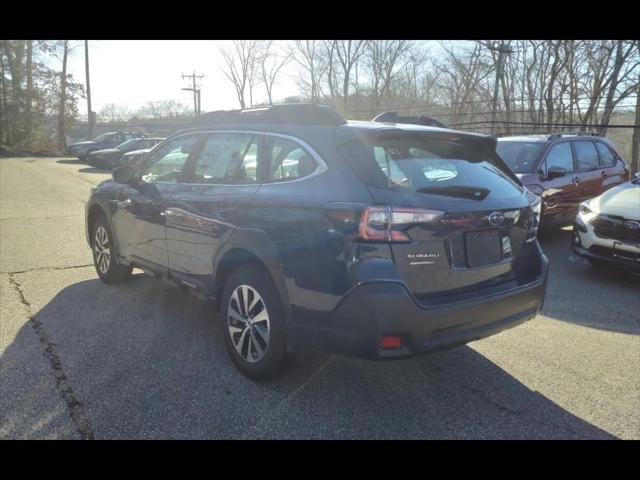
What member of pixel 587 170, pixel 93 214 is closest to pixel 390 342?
pixel 93 214

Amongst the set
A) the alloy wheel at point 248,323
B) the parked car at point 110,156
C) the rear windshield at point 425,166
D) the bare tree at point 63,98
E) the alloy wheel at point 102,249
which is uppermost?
the bare tree at point 63,98

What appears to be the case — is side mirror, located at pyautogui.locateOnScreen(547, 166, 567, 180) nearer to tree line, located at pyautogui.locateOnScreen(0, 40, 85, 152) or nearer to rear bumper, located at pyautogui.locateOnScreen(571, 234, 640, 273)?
rear bumper, located at pyautogui.locateOnScreen(571, 234, 640, 273)

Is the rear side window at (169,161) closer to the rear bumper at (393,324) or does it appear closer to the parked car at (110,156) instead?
the rear bumper at (393,324)

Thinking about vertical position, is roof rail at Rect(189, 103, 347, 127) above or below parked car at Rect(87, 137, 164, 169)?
below

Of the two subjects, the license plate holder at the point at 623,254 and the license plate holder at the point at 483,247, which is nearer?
the license plate holder at the point at 483,247

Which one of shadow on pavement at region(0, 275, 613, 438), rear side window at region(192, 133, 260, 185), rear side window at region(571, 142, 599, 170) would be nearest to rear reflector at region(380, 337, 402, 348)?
shadow on pavement at region(0, 275, 613, 438)

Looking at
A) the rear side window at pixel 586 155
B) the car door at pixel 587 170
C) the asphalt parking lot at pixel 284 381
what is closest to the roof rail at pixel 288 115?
the asphalt parking lot at pixel 284 381

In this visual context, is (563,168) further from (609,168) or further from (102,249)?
(102,249)

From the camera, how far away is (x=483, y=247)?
9.92 feet

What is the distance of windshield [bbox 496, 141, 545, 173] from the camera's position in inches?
313

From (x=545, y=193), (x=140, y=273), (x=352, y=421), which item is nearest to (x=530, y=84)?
(x=545, y=193)

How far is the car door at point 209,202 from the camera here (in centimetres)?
348

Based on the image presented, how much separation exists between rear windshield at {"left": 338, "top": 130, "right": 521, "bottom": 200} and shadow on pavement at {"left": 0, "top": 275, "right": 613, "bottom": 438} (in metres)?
1.29

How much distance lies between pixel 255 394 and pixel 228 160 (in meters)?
1.69
